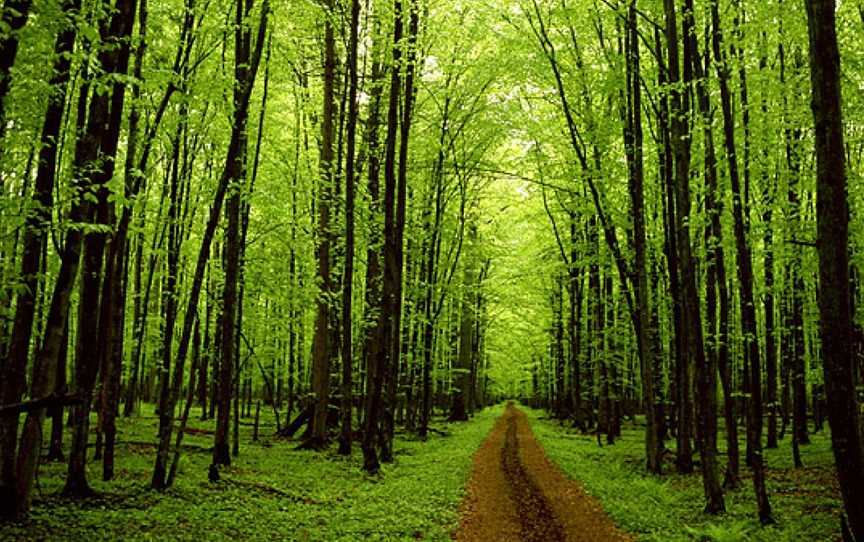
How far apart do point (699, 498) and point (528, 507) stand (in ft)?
15.2

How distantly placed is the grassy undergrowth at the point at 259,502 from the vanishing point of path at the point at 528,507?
0.52 meters

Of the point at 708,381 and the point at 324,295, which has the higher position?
the point at 324,295

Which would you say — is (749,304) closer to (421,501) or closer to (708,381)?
(708,381)

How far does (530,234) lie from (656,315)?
17820mm

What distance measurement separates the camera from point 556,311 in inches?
1518

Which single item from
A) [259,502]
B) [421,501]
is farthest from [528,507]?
[259,502]

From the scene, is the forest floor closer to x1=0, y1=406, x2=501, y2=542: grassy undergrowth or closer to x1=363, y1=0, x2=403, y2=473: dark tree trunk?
x1=0, y1=406, x2=501, y2=542: grassy undergrowth

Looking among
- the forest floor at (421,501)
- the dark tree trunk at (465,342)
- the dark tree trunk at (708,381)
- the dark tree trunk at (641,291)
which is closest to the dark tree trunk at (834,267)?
the forest floor at (421,501)

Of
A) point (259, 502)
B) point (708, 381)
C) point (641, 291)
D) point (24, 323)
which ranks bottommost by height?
point (259, 502)

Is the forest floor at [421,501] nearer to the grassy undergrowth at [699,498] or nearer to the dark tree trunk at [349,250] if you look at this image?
the grassy undergrowth at [699,498]

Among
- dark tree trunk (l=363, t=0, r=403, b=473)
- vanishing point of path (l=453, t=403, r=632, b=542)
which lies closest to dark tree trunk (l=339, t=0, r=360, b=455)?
dark tree trunk (l=363, t=0, r=403, b=473)

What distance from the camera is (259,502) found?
12016 mm

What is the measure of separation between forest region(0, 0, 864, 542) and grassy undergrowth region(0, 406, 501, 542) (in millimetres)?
97

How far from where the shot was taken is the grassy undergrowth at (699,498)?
10.6 metres
